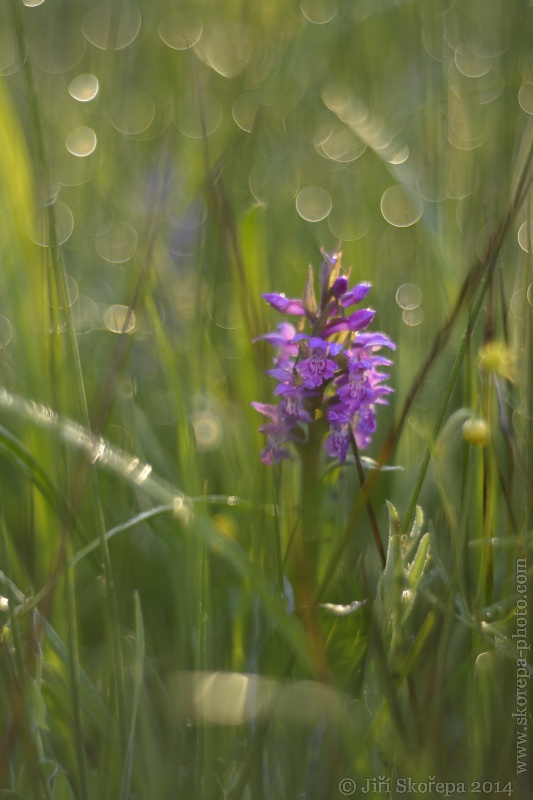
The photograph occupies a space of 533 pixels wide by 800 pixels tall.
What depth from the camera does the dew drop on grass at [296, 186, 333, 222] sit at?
2.03 m

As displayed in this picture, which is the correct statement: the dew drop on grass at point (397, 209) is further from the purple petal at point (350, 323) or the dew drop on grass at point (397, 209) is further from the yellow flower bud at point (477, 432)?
the yellow flower bud at point (477, 432)

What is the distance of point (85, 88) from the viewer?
2354 mm

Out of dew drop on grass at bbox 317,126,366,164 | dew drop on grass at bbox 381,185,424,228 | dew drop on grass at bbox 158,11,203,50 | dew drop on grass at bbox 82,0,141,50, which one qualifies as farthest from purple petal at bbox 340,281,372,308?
dew drop on grass at bbox 82,0,141,50

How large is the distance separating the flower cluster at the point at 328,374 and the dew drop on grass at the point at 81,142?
1.43m

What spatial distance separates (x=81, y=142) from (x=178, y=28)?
784mm

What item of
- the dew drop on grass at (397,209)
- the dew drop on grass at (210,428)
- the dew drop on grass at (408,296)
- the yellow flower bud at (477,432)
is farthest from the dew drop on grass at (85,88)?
the yellow flower bud at (477,432)

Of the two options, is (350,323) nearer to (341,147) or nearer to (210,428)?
(210,428)

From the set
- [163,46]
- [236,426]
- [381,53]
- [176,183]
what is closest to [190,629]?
[236,426]

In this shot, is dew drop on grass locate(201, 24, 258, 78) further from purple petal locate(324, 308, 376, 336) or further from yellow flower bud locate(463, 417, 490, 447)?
yellow flower bud locate(463, 417, 490, 447)

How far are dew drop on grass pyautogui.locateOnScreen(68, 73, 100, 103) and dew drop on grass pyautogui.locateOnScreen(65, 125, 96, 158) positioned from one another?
0.34 ft

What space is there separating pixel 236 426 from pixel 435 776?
1.71 feet

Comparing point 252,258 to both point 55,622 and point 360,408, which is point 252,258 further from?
point 55,622

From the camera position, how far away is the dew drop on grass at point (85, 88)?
2219 mm

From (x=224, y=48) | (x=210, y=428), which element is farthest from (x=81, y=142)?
(x=210, y=428)
